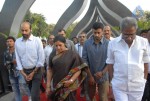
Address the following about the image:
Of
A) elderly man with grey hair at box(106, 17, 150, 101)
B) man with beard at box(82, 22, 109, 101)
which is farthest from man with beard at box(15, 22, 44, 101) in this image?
elderly man with grey hair at box(106, 17, 150, 101)

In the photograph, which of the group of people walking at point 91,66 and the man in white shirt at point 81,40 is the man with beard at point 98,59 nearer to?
the group of people walking at point 91,66

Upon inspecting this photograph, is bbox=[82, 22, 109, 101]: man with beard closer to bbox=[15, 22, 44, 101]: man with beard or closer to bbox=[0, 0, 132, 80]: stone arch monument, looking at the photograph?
bbox=[15, 22, 44, 101]: man with beard

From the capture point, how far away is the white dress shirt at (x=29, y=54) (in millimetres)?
5531

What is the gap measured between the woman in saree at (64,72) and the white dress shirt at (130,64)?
685 mm

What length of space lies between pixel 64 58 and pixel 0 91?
15.6 feet

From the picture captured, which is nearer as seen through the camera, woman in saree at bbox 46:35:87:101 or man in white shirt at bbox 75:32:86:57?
woman in saree at bbox 46:35:87:101

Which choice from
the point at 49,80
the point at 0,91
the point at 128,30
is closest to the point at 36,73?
the point at 49,80

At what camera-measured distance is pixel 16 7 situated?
34.9 ft

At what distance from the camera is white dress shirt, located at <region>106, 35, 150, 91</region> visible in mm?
3756

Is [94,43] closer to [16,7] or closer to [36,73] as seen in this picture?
[36,73]

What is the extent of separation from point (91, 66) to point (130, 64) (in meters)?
1.69

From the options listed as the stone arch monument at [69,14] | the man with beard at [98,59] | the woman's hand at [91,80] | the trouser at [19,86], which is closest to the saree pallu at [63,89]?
the woman's hand at [91,80]

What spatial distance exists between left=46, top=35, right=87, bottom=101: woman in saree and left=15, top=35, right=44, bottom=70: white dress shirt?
1.18 metres

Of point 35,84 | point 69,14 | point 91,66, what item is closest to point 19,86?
point 35,84
